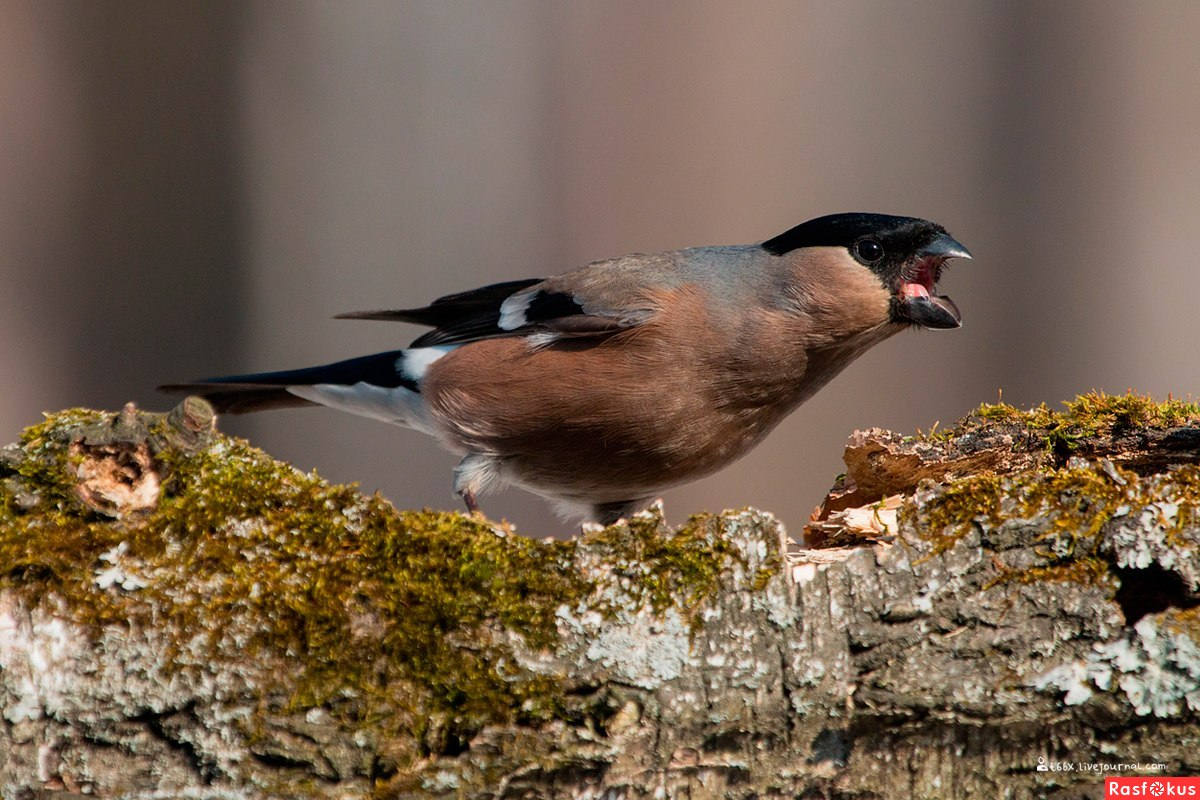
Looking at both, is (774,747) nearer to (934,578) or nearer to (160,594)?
(934,578)

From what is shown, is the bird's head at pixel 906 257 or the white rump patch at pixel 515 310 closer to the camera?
the bird's head at pixel 906 257

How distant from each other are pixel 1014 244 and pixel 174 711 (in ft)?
18.6

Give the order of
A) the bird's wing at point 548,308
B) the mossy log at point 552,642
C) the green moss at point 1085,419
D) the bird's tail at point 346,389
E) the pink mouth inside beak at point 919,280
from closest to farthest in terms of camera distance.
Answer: the mossy log at point 552,642, the green moss at point 1085,419, the pink mouth inside beak at point 919,280, the bird's wing at point 548,308, the bird's tail at point 346,389

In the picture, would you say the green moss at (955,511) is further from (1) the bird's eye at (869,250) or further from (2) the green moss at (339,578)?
(1) the bird's eye at (869,250)

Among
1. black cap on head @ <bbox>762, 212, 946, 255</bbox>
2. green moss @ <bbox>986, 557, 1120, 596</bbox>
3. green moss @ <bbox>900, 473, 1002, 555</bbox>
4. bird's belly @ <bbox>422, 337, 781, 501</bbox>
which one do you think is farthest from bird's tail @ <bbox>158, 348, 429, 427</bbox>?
green moss @ <bbox>986, 557, 1120, 596</bbox>

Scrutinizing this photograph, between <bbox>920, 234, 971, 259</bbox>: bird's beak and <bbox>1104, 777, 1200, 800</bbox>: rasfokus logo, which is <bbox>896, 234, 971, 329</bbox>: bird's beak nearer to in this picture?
<bbox>920, 234, 971, 259</bbox>: bird's beak

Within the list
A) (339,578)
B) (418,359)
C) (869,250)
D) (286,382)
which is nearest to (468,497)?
(418,359)

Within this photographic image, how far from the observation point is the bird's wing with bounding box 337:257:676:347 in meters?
3.56

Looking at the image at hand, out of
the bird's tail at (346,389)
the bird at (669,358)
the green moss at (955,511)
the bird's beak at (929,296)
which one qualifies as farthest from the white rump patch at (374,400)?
the green moss at (955,511)

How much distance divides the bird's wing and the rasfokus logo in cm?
210

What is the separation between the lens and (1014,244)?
6.15m

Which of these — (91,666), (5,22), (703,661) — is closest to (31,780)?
(91,666)

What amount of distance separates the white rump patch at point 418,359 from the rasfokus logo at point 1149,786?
2.72 m

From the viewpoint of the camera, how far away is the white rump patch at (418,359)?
3930mm
